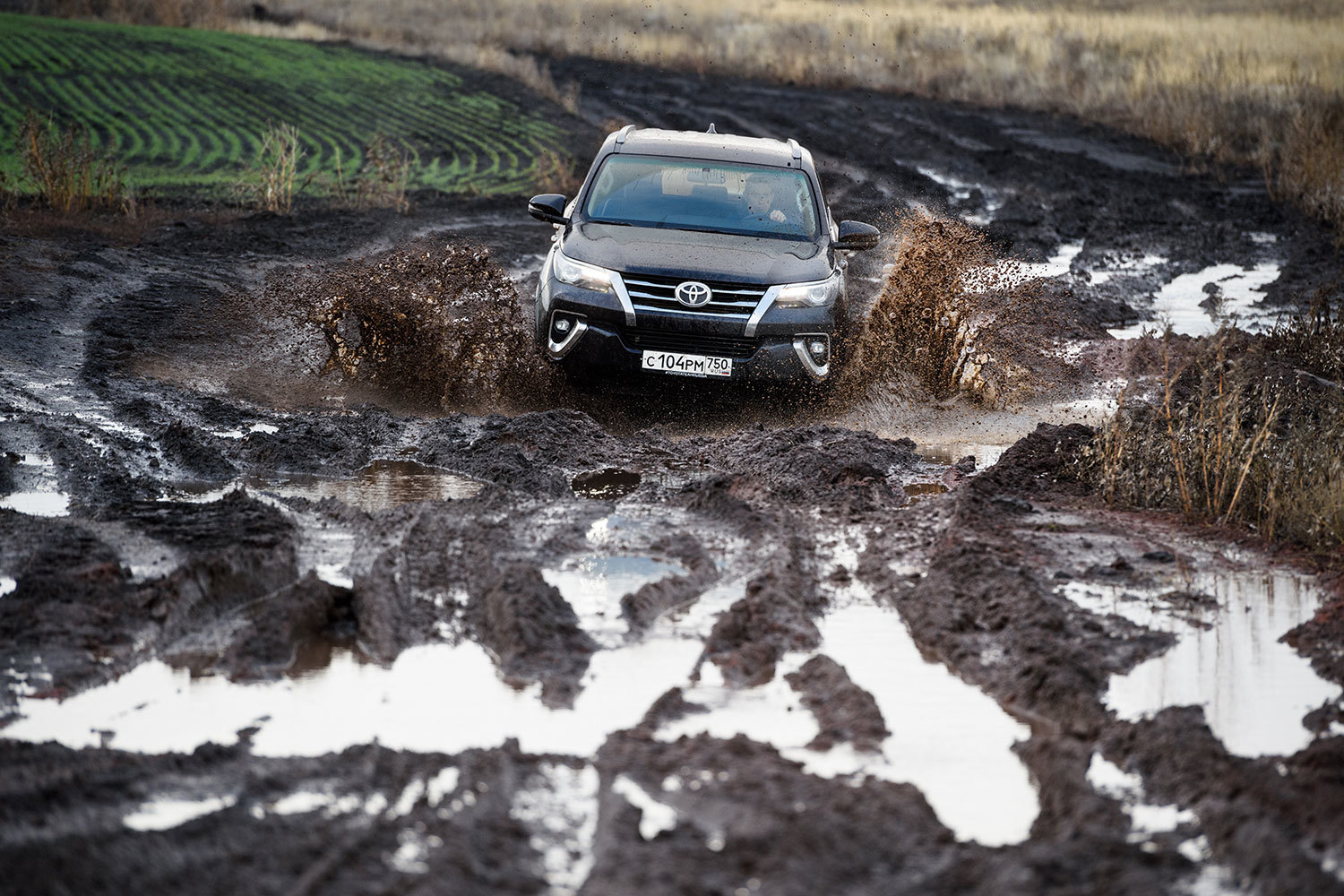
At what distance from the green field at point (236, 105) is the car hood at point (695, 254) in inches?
520

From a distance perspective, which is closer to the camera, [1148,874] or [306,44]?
[1148,874]

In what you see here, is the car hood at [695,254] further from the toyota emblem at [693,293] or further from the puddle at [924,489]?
the puddle at [924,489]

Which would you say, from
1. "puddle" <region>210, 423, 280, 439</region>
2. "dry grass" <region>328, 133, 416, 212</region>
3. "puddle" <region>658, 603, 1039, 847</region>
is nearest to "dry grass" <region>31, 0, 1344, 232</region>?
"dry grass" <region>328, 133, 416, 212</region>

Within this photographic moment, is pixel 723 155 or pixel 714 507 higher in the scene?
pixel 723 155

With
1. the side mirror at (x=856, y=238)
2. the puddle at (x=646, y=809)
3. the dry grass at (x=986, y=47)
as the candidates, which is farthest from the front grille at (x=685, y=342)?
the dry grass at (x=986, y=47)

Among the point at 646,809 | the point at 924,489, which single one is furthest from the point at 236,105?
the point at 646,809

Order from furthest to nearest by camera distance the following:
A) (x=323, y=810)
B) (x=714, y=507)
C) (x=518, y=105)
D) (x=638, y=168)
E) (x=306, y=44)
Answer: (x=306, y=44), (x=518, y=105), (x=638, y=168), (x=714, y=507), (x=323, y=810)

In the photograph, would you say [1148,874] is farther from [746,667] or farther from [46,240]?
[46,240]

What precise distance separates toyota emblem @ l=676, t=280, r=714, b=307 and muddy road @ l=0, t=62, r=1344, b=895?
0.62m

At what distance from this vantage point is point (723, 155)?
433 inches

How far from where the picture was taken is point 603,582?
262 inches

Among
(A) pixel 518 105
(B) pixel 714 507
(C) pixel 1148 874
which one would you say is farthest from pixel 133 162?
(C) pixel 1148 874

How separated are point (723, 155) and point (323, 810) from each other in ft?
25.0

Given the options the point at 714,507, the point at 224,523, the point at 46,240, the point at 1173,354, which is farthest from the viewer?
the point at 46,240
